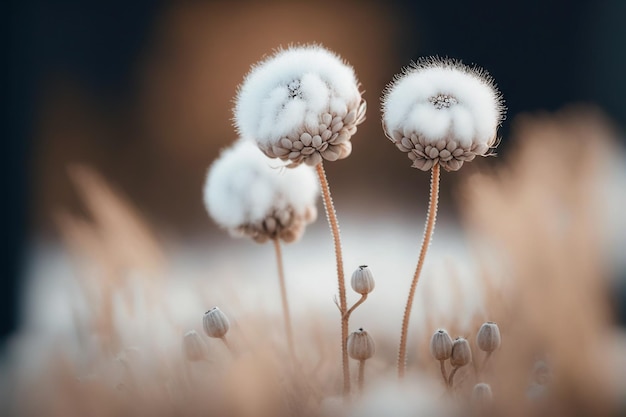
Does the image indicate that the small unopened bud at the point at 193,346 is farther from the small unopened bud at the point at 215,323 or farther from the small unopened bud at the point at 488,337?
the small unopened bud at the point at 488,337

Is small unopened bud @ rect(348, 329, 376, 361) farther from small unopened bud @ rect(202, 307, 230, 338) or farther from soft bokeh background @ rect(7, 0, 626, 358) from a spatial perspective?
soft bokeh background @ rect(7, 0, 626, 358)

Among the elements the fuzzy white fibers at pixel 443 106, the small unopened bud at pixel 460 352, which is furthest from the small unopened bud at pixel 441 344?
the fuzzy white fibers at pixel 443 106

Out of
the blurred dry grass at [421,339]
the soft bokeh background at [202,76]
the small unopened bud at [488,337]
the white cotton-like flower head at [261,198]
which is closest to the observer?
the blurred dry grass at [421,339]

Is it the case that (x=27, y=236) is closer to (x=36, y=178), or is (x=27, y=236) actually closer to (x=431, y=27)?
(x=36, y=178)

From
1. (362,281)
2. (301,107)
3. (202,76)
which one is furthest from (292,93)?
(202,76)

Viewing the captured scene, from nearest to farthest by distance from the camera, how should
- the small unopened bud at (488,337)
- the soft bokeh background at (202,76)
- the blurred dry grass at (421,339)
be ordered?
the blurred dry grass at (421,339)
the small unopened bud at (488,337)
the soft bokeh background at (202,76)

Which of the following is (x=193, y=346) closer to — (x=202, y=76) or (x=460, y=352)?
(x=460, y=352)

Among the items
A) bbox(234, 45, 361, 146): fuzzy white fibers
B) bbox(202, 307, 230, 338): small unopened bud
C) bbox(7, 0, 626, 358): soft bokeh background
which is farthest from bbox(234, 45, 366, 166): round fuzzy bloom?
bbox(7, 0, 626, 358): soft bokeh background
